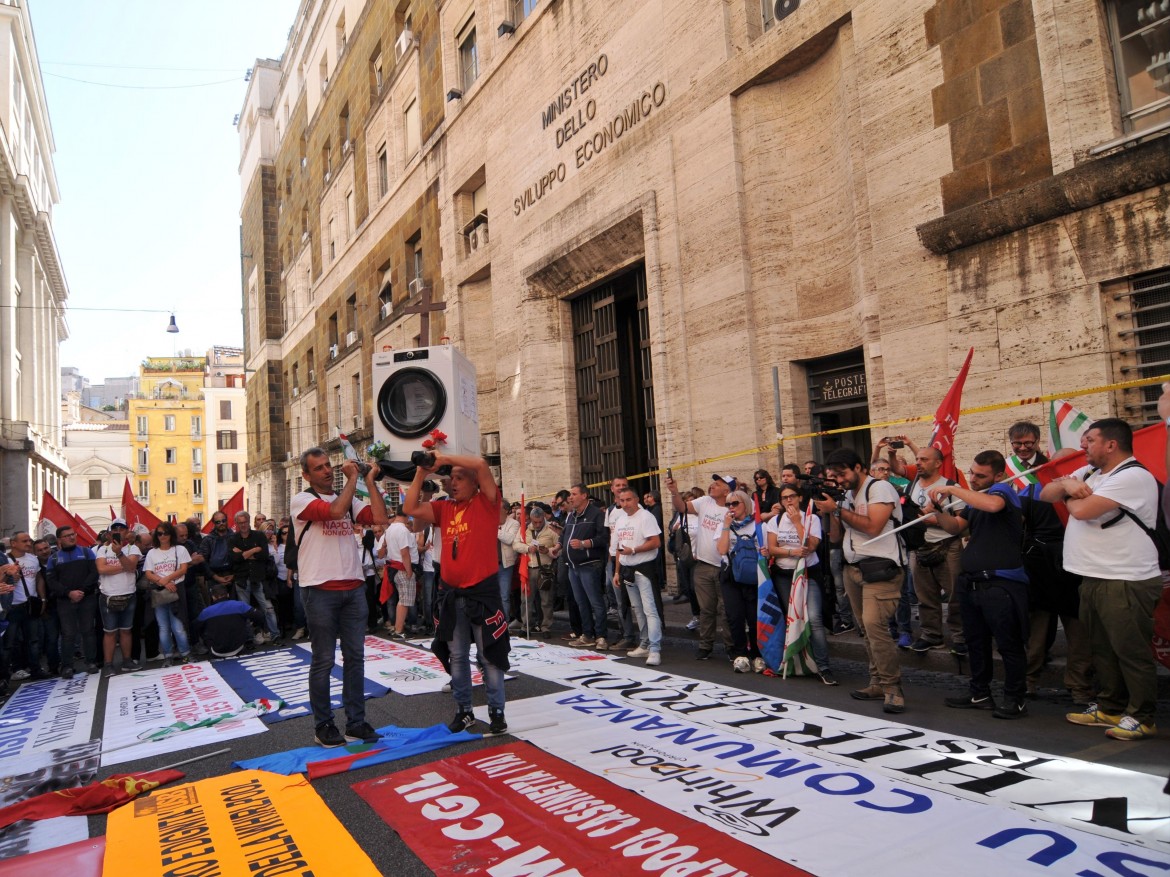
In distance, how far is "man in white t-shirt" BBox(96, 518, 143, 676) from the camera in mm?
9828

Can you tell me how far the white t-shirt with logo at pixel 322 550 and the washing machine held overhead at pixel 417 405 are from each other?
51 cm

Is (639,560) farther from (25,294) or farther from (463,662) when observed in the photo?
(25,294)

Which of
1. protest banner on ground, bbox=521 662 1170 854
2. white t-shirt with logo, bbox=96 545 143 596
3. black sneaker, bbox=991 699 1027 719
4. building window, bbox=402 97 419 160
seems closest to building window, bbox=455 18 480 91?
building window, bbox=402 97 419 160

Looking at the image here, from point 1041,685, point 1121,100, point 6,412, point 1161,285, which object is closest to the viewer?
point 1041,685

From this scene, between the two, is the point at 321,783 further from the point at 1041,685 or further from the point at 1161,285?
the point at 1161,285

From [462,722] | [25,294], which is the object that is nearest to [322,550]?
[462,722]

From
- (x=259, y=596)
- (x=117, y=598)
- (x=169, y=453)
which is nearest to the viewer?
(x=117, y=598)

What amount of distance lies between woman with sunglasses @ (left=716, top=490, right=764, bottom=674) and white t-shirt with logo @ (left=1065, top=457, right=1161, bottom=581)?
302cm

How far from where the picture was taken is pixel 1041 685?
19.9 ft

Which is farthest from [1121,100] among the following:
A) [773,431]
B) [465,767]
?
[465,767]

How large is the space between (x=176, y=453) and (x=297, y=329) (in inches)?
1561

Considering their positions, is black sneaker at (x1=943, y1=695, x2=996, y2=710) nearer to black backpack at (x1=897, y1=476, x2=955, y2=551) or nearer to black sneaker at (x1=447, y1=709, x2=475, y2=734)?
black backpack at (x1=897, y1=476, x2=955, y2=551)

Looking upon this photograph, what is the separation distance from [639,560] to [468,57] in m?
15.8

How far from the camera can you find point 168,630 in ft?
33.8
